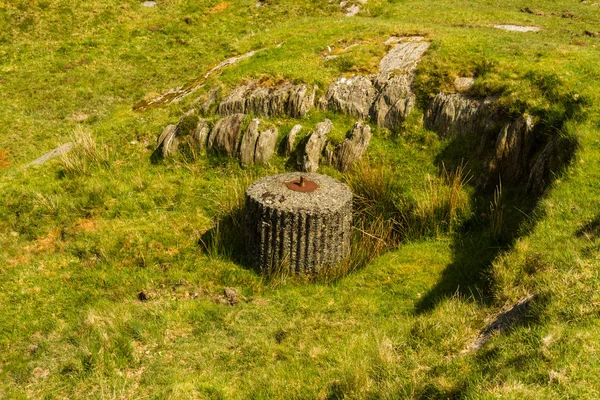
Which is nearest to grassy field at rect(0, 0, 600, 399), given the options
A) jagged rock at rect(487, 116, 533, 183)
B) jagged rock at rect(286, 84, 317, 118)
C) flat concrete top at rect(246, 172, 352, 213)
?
jagged rock at rect(286, 84, 317, 118)

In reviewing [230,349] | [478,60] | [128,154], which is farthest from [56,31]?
[230,349]

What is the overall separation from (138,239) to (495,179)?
337 inches

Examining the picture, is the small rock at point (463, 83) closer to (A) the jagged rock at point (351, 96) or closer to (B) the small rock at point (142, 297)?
(A) the jagged rock at point (351, 96)

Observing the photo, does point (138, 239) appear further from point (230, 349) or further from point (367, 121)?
point (367, 121)

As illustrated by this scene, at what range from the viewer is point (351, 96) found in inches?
580

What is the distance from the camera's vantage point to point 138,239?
11.4 m

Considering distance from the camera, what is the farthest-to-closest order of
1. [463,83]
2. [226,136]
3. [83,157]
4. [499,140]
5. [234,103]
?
[234,103], [83,157], [226,136], [463,83], [499,140]

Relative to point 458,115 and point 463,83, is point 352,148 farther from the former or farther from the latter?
point 463,83

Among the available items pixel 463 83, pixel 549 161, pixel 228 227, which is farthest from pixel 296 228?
pixel 463 83

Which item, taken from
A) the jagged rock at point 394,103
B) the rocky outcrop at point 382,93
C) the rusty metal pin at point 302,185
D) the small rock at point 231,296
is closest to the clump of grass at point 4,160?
the rocky outcrop at point 382,93

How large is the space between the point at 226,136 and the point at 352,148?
3673 millimetres

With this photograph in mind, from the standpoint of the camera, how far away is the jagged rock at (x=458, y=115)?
12.7 meters

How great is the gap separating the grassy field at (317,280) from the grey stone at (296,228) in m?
0.49

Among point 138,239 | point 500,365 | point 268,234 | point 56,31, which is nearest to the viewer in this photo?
point 500,365
